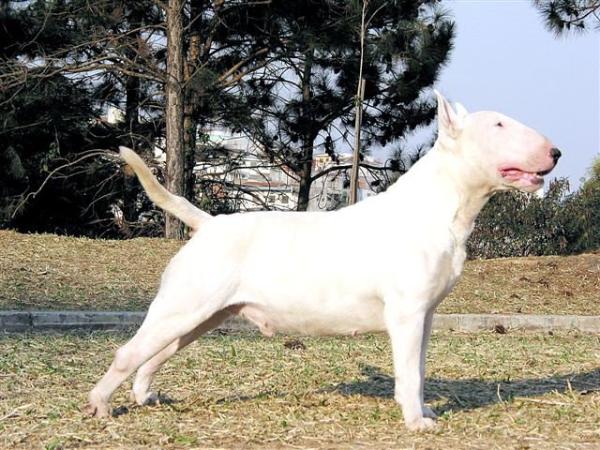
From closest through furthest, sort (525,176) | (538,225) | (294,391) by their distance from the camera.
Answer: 1. (525,176)
2. (294,391)
3. (538,225)

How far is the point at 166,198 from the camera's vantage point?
6.19 m

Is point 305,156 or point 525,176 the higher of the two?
point 525,176

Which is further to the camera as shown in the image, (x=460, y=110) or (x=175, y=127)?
(x=175, y=127)

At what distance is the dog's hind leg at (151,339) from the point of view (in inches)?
224

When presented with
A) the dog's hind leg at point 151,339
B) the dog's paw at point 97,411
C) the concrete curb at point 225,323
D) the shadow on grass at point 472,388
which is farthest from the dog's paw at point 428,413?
the concrete curb at point 225,323

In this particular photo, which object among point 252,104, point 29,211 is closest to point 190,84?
point 252,104

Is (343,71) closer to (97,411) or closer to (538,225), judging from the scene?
(538,225)

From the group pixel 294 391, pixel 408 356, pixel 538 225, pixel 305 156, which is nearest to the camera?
pixel 408 356

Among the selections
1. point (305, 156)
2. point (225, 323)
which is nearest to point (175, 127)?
point (305, 156)

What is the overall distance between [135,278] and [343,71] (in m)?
10.9

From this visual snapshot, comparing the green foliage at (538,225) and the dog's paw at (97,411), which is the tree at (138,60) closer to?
the green foliage at (538,225)

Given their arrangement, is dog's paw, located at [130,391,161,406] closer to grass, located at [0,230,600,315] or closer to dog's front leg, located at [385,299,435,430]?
dog's front leg, located at [385,299,435,430]

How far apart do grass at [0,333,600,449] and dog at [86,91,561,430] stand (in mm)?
353

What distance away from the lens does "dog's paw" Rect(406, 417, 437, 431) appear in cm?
558
